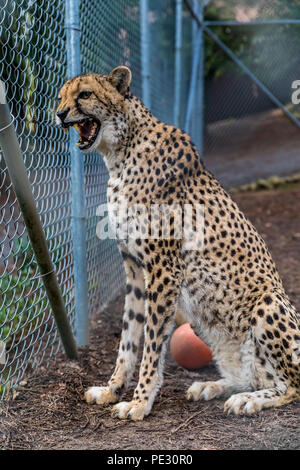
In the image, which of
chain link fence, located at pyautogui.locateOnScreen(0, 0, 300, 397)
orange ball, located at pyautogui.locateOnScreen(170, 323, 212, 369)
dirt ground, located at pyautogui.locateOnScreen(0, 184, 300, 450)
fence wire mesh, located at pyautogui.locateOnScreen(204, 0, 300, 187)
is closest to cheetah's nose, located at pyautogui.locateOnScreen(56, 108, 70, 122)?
chain link fence, located at pyautogui.locateOnScreen(0, 0, 300, 397)

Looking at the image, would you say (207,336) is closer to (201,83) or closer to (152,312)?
(152,312)

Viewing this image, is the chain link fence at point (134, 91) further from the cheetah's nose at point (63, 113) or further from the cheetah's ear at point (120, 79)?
the cheetah's ear at point (120, 79)

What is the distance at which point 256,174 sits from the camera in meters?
10.3

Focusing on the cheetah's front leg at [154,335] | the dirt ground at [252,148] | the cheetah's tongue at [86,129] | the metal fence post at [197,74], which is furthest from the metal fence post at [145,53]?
the dirt ground at [252,148]

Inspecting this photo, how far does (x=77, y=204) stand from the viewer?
11.5 ft

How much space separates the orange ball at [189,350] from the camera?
3.41 metres

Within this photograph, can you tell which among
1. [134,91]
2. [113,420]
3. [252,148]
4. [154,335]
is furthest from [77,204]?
[252,148]

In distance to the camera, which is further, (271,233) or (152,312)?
(271,233)

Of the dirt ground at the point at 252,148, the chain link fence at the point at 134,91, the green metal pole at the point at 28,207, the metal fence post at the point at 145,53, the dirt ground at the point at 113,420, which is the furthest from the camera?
the dirt ground at the point at 252,148

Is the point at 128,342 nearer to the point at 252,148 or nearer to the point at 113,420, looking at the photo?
the point at 113,420

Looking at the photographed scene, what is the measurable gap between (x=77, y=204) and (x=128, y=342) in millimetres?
955

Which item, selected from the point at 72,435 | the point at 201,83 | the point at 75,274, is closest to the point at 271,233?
the point at 201,83

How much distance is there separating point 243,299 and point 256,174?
7612mm
